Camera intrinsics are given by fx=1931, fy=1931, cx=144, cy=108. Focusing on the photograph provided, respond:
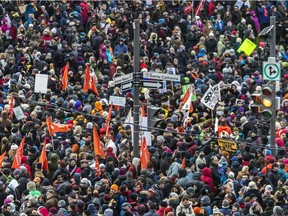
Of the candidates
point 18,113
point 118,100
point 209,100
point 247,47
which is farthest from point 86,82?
point 247,47

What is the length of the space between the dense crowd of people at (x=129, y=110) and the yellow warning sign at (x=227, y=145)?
3cm

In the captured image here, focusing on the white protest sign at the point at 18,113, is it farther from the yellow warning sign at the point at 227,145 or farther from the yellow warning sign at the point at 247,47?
the yellow warning sign at the point at 247,47

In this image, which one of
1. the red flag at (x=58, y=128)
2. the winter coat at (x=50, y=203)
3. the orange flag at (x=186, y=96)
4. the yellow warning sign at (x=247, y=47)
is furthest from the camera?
the yellow warning sign at (x=247, y=47)

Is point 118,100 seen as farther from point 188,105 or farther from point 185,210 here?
point 185,210

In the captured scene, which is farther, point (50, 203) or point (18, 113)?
point (18, 113)

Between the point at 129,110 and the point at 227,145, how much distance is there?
4.48 meters

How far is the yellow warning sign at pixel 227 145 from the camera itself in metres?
45.8

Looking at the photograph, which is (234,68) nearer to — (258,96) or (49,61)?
(49,61)

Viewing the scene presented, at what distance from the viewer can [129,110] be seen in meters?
49.5

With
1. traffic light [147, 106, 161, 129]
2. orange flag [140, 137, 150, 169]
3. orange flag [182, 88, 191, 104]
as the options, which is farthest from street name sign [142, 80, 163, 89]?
orange flag [182, 88, 191, 104]

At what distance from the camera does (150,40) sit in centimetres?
5641

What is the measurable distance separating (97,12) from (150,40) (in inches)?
116

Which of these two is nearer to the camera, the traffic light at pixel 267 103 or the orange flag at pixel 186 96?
the traffic light at pixel 267 103

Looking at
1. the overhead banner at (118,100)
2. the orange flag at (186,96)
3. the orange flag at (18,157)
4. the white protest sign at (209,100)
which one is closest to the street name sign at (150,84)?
the overhead banner at (118,100)
